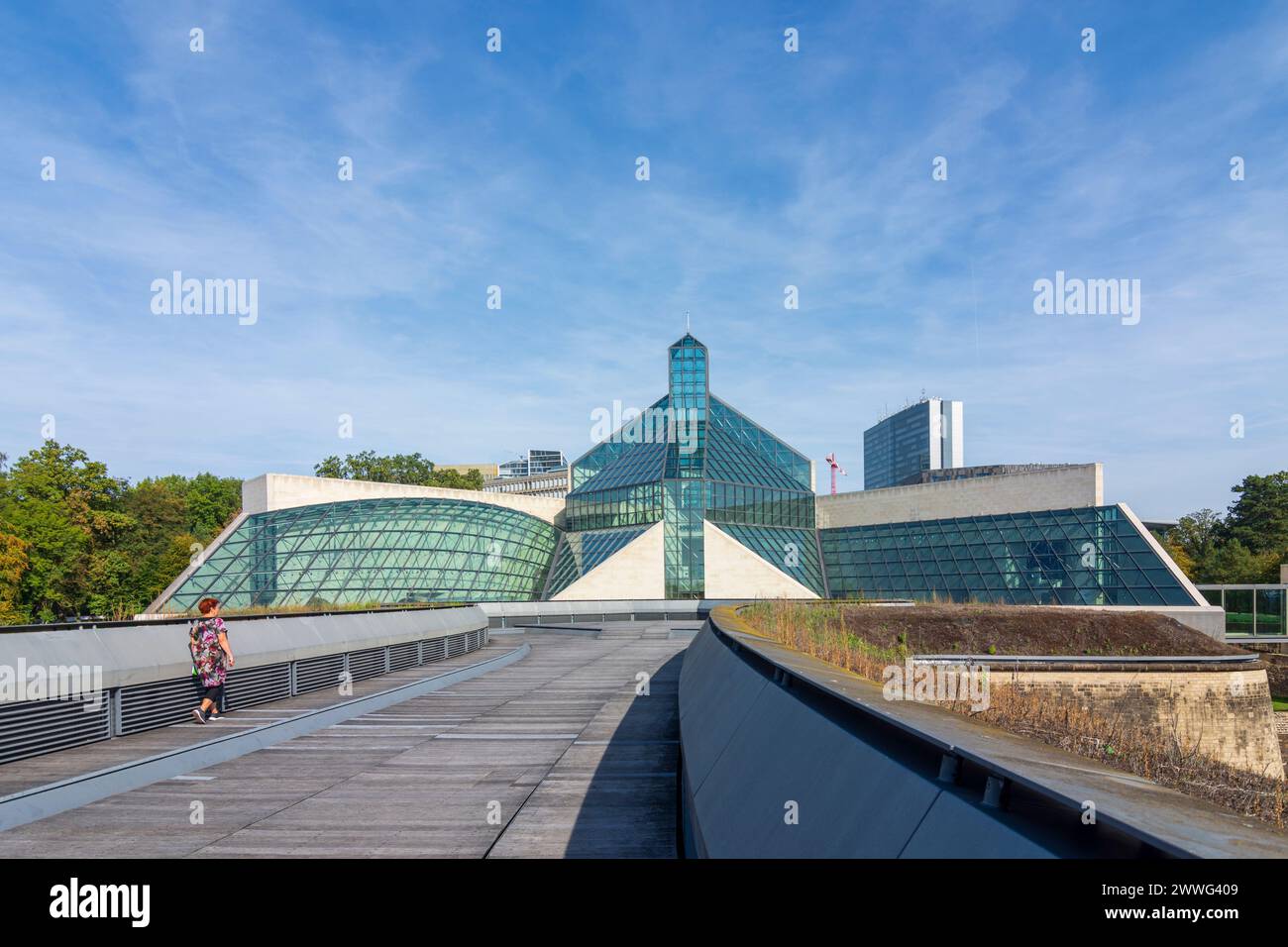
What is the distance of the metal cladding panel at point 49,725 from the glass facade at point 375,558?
1443 inches

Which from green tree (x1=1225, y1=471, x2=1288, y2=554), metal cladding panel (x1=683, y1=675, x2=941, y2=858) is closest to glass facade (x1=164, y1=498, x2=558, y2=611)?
metal cladding panel (x1=683, y1=675, x2=941, y2=858)

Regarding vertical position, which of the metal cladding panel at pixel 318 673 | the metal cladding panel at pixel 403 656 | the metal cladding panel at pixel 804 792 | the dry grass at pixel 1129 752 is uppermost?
the metal cladding panel at pixel 804 792

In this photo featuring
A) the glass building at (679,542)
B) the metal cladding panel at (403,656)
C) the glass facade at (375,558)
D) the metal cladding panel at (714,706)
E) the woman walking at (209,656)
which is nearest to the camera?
the metal cladding panel at (714,706)

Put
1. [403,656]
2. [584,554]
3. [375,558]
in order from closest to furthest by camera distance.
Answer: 1. [403,656]
2. [375,558]
3. [584,554]

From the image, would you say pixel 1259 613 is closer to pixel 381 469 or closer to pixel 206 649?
pixel 206 649

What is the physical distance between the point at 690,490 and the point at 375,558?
19.6 meters

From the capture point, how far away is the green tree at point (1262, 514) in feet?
262

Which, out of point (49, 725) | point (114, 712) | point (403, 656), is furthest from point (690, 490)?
point (49, 725)

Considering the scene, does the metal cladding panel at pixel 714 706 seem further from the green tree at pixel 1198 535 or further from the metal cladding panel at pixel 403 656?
the green tree at pixel 1198 535

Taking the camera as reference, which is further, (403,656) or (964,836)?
(403,656)

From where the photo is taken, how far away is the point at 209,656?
12766 millimetres

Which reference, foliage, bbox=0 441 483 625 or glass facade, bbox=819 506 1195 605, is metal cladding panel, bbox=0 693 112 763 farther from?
glass facade, bbox=819 506 1195 605

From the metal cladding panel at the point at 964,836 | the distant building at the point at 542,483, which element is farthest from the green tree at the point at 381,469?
the metal cladding panel at the point at 964,836
